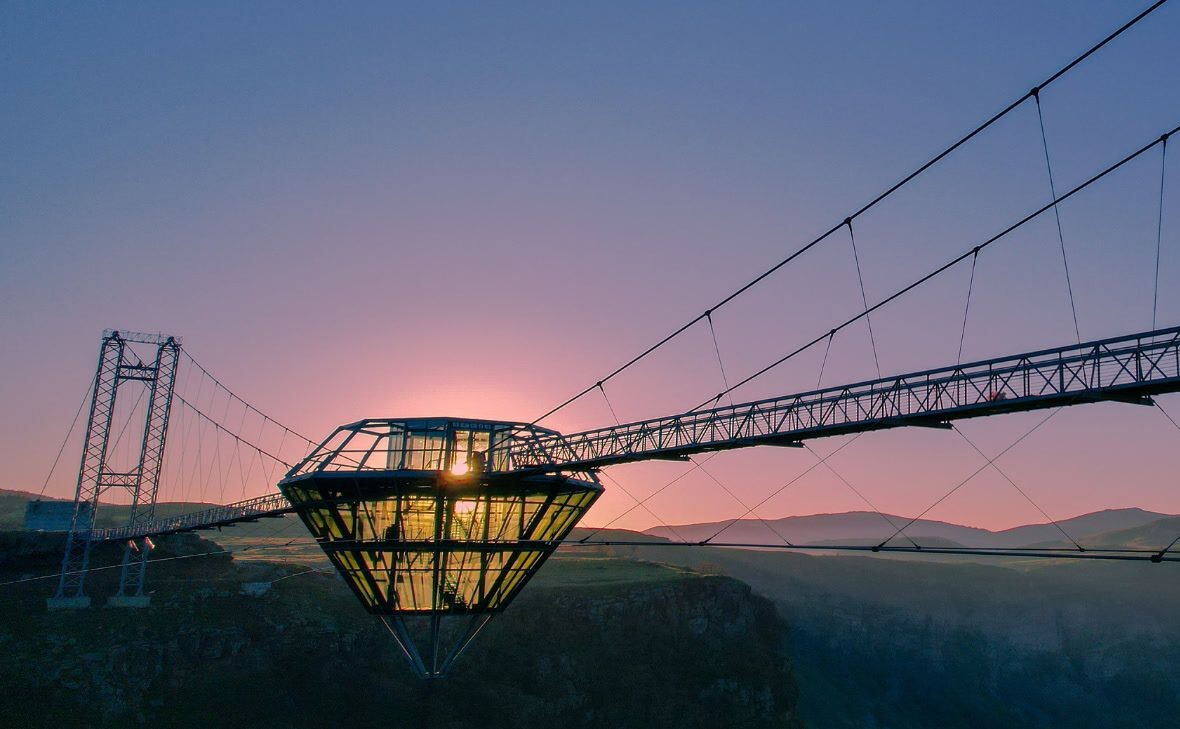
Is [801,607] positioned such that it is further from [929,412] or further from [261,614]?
[929,412]

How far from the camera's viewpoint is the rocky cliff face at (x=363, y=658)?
2682 inches

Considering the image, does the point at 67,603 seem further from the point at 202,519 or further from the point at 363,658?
the point at 363,658

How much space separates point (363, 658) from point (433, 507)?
41.9 metres

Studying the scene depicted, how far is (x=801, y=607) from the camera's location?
614 ft

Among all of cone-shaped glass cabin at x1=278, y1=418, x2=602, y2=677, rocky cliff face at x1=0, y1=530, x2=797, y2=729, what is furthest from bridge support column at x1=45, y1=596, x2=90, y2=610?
cone-shaped glass cabin at x1=278, y1=418, x2=602, y2=677

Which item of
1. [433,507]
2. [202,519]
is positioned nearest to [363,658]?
[202,519]

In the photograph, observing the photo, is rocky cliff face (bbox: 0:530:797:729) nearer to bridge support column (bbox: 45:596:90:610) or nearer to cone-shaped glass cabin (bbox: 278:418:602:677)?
bridge support column (bbox: 45:596:90:610)

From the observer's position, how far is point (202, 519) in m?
80.8

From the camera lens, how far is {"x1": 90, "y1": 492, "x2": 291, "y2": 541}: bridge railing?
7094 centimetres

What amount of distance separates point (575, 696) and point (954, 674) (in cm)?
11539

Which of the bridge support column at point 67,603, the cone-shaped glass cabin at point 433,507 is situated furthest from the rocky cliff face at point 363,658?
the cone-shaped glass cabin at point 433,507

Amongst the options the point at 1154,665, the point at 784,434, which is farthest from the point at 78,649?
the point at 1154,665

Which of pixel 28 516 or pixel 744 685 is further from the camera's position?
pixel 744 685

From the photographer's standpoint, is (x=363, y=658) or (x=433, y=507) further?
(x=363, y=658)
